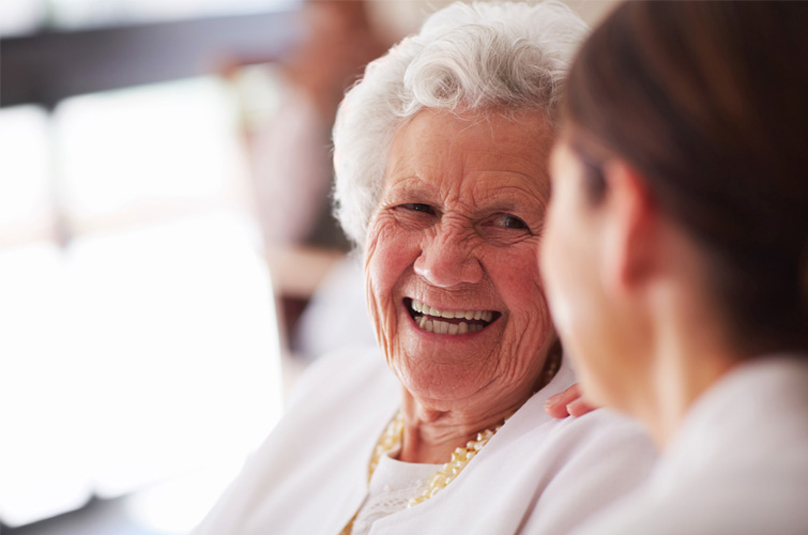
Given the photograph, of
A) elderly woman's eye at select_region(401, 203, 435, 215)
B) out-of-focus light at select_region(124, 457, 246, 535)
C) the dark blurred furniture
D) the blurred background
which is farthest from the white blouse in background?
the dark blurred furniture

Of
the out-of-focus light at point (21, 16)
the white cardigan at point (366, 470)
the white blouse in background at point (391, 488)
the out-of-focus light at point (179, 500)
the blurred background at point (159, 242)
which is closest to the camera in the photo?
the white cardigan at point (366, 470)

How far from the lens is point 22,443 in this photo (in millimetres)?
3541

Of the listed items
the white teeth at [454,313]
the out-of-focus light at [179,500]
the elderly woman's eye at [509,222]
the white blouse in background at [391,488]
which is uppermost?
the elderly woman's eye at [509,222]

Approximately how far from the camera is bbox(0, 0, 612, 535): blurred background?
336 centimetres

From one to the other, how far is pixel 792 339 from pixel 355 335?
247 cm

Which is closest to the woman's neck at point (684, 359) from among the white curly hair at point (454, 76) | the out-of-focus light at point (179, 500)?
the white curly hair at point (454, 76)

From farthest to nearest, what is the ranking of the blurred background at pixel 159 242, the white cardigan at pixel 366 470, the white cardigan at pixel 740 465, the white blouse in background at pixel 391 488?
the blurred background at pixel 159 242 < the white blouse in background at pixel 391 488 < the white cardigan at pixel 366 470 < the white cardigan at pixel 740 465

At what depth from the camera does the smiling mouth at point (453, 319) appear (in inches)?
55.1

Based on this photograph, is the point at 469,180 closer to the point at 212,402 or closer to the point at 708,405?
the point at 708,405

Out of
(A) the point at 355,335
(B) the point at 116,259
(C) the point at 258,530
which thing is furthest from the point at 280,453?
(B) the point at 116,259

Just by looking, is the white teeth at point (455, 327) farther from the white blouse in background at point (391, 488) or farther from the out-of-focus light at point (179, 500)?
the out-of-focus light at point (179, 500)

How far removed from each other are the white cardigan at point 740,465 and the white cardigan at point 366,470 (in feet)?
1.32

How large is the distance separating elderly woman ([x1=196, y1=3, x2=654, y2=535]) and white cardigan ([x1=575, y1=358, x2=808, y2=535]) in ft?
1.60

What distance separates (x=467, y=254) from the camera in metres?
1.36
